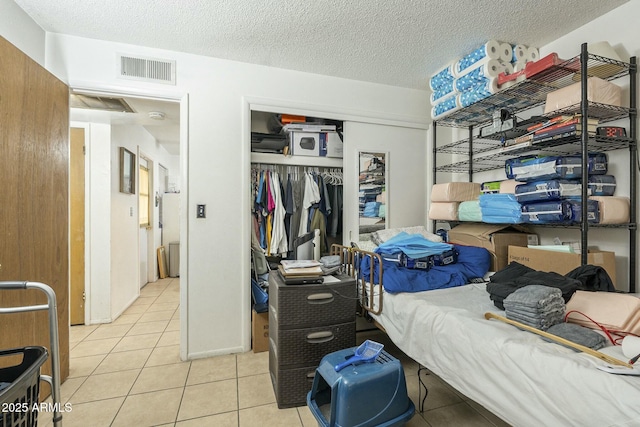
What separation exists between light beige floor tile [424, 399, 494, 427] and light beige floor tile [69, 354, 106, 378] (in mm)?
2322

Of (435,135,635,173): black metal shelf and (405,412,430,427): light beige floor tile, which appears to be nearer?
(405,412,430,427): light beige floor tile

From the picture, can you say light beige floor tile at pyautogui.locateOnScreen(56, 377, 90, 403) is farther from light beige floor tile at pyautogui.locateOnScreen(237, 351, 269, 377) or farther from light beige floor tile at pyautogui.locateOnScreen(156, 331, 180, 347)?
light beige floor tile at pyautogui.locateOnScreen(237, 351, 269, 377)

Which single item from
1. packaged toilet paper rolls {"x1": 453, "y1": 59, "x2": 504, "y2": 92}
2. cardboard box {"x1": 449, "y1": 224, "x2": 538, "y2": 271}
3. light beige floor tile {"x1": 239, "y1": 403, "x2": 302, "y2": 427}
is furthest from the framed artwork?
cardboard box {"x1": 449, "y1": 224, "x2": 538, "y2": 271}

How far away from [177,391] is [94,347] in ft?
3.83

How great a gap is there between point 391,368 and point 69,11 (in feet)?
9.08

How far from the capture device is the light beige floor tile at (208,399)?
63.2 inches

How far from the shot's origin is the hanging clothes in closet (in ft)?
8.41

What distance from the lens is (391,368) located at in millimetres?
1331

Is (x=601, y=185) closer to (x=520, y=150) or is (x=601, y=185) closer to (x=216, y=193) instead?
(x=520, y=150)

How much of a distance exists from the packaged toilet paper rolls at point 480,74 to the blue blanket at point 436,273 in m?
1.25

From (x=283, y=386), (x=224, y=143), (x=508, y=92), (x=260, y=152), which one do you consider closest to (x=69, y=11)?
(x=224, y=143)

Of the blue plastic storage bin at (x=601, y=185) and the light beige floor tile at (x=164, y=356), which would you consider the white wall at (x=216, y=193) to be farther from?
the blue plastic storage bin at (x=601, y=185)

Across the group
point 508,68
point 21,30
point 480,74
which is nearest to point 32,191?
point 21,30

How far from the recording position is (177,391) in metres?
1.80
